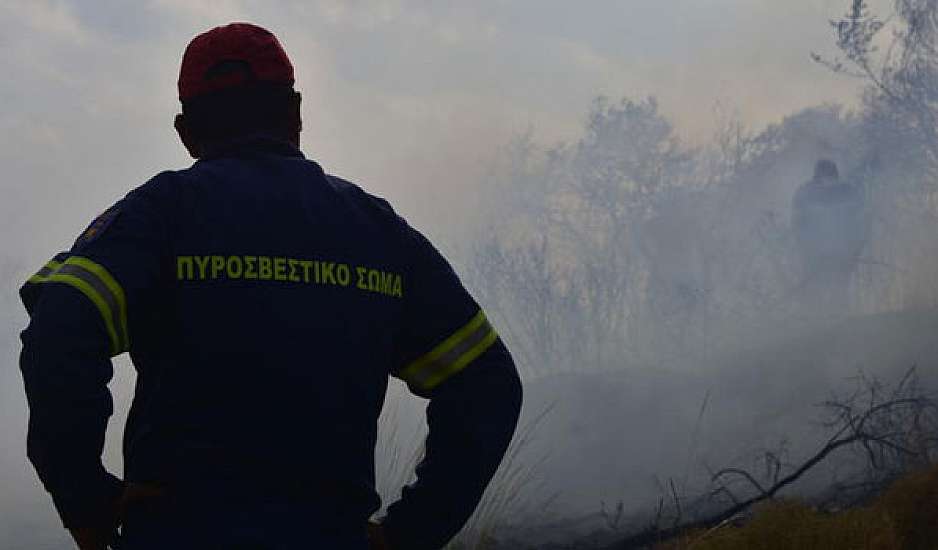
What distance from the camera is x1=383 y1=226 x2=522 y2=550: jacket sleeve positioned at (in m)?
2.16

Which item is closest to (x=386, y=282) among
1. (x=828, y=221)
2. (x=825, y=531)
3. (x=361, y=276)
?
(x=361, y=276)

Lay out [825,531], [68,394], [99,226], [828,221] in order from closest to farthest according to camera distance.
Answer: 1. [68,394]
2. [99,226]
3. [825,531]
4. [828,221]

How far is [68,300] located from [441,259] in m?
0.68

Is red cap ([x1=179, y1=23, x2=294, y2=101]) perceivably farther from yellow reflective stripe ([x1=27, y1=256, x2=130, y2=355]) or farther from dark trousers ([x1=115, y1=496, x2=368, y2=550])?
dark trousers ([x1=115, y1=496, x2=368, y2=550])

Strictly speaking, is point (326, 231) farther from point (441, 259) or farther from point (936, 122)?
point (936, 122)

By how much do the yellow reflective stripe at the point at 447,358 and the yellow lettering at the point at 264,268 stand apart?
0.34 metres

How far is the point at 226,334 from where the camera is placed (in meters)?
1.87

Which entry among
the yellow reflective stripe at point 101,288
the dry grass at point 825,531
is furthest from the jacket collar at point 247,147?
the dry grass at point 825,531

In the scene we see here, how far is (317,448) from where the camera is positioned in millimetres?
1920

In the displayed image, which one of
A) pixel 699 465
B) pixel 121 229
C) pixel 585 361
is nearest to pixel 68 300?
pixel 121 229

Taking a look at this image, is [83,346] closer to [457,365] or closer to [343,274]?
[343,274]

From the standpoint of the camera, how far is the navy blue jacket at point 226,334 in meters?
1.79

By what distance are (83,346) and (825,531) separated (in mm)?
2858

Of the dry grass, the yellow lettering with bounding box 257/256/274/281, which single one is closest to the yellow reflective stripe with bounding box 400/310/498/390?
the yellow lettering with bounding box 257/256/274/281
